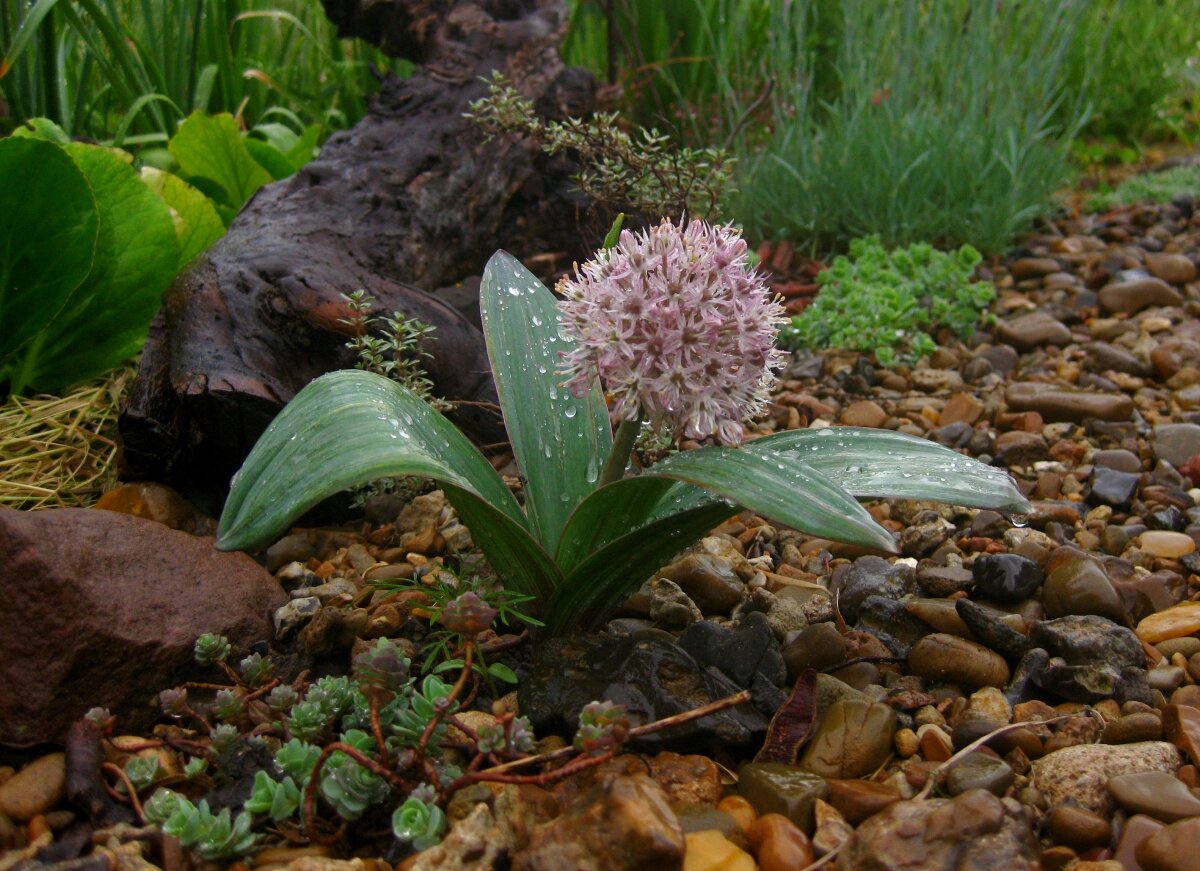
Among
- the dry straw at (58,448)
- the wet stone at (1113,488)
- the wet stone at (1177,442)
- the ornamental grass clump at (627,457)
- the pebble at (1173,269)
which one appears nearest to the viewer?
the ornamental grass clump at (627,457)

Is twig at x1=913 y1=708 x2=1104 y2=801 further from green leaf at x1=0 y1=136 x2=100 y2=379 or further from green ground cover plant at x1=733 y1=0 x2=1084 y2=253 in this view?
green ground cover plant at x1=733 y1=0 x2=1084 y2=253

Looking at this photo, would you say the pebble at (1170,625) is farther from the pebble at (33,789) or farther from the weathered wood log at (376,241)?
the pebble at (33,789)

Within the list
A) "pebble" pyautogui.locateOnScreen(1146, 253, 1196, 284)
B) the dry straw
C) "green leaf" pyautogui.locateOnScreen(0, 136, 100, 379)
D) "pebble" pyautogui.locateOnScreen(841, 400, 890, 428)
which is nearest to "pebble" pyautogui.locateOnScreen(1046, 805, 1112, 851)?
"pebble" pyautogui.locateOnScreen(841, 400, 890, 428)

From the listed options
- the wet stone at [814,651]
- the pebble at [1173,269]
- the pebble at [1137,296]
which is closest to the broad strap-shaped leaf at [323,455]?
the wet stone at [814,651]

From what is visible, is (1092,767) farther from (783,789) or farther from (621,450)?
(621,450)

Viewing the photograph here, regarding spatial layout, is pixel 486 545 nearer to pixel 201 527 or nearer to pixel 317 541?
pixel 317 541

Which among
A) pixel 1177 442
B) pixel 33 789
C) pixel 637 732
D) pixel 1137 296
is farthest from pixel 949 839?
pixel 1137 296
